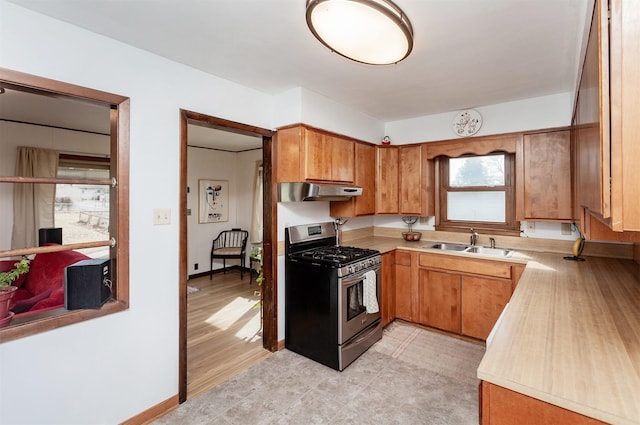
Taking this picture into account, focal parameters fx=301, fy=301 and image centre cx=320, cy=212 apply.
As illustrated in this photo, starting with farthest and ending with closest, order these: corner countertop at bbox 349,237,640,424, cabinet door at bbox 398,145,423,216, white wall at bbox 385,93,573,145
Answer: cabinet door at bbox 398,145,423,216 < white wall at bbox 385,93,573,145 < corner countertop at bbox 349,237,640,424

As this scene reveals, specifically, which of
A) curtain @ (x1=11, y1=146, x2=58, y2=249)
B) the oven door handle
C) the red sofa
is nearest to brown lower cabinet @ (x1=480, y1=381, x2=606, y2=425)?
the oven door handle

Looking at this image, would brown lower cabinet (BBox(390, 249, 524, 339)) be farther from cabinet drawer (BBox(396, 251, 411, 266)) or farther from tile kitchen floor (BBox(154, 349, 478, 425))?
tile kitchen floor (BBox(154, 349, 478, 425))

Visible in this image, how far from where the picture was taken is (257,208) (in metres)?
5.67

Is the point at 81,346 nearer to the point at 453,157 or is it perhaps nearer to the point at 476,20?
the point at 476,20

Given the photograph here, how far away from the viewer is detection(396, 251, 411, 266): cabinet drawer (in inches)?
133

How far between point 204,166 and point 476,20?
16.1 feet

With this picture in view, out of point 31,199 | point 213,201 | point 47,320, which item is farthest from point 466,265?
point 31,199

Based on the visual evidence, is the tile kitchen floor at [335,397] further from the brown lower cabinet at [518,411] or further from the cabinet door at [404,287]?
the brown lower cabinet at [518,411]

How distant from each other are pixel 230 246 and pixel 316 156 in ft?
12.2

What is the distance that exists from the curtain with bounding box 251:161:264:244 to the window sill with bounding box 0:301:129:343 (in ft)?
12.2

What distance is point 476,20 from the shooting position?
1725mm

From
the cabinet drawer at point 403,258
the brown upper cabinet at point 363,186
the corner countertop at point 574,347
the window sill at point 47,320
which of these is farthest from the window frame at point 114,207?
the cabinet drawer at point 403,258

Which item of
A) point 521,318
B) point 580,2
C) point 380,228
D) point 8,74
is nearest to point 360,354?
point 521,318

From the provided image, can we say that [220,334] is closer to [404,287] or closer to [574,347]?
[404,287]
